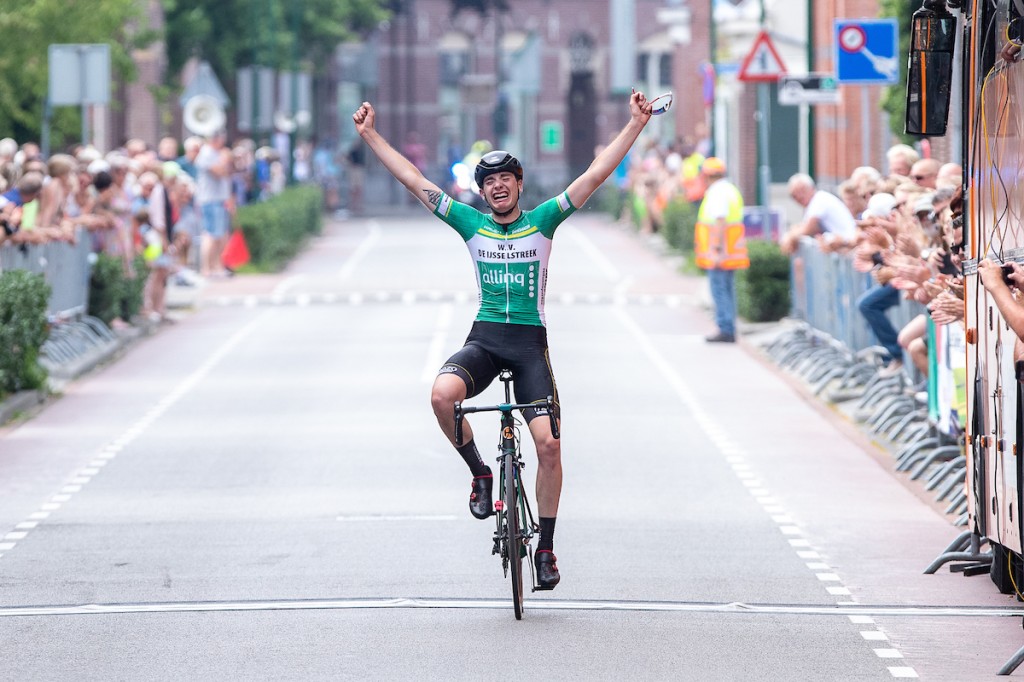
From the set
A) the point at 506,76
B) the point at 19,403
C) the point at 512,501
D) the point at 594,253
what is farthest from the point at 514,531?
the point at 506,76

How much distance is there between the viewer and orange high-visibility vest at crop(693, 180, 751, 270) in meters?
24.8

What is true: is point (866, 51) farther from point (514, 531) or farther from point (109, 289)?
point (514, 531)

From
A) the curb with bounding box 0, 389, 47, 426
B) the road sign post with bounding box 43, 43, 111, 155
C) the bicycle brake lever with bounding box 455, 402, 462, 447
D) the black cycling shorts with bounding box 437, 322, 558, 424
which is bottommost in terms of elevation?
the curb with bounding box 0, 389, 47, 426

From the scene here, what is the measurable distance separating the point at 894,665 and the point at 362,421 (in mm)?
9176

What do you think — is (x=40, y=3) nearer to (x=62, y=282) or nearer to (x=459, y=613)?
(x=62, y=282)

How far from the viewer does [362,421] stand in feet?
56.9

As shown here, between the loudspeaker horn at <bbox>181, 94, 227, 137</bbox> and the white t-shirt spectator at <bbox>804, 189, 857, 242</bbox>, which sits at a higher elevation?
the loudspeaker horn at <bbox>181, 94, 227, 137</bbox>

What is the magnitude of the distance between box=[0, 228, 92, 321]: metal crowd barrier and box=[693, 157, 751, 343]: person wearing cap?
21.2 ft

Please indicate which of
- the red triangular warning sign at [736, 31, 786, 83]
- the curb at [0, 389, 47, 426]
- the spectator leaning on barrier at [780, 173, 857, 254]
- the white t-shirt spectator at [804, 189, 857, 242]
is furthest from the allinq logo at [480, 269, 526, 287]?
the red triangular warning sign at [736, 31, 786, 83]

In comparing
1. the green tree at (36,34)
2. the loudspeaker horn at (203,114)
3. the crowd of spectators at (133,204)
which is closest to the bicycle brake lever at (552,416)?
the crowd of spectators at (133,204)

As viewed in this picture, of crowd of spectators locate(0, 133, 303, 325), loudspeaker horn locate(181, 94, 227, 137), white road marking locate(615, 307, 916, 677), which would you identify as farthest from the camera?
loudspeaker horn locate(181, 94, 227, 137)

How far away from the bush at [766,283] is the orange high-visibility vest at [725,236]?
1.14m

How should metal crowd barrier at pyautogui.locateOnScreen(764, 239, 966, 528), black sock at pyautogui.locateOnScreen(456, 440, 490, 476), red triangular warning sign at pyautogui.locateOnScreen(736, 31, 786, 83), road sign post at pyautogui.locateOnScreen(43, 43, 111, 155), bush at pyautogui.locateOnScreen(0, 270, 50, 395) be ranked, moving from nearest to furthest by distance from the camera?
black sock at pyautogui.locateOnScreen(456, 440, 490, 476), metal crowd barrier at pyautogui.locateOnScreen(764, 239, 966, 528), bush at pyautogui.locateOnScreen(0, 270, 50, 395), road sign post at pyautogui.locateOnScreen(43, 43, 111, 155), red triangular warning sign at pyautogui.locateOnScreen(736, 31, 786, 83)

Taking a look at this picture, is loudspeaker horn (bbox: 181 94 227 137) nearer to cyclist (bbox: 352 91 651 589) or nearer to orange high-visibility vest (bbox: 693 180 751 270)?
orange high-visibility vest (bbox: 693 180 751 270)
